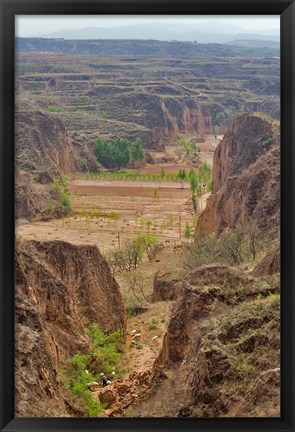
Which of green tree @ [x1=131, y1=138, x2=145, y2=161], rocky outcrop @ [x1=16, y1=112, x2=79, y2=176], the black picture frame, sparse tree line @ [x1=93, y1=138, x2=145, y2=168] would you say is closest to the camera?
the black picture frame

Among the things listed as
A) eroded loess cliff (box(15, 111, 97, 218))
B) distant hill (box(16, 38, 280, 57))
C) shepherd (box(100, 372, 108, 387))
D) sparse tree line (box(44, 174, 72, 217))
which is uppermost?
distant hill (box(16, 38, 280, 57))

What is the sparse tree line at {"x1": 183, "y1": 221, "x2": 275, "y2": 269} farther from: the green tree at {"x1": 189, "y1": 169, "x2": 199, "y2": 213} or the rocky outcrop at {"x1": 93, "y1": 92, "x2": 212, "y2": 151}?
the rocky outcrop at {"x1": 93, "y1": 92, "x2": 212, "y2": 151}

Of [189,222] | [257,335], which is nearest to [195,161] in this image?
[189,222]

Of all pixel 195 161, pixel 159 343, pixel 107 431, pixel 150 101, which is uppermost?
pixel 150 101

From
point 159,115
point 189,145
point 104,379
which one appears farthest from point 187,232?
point 159,115

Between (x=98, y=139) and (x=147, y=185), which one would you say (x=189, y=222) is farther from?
(x=98, y=139)

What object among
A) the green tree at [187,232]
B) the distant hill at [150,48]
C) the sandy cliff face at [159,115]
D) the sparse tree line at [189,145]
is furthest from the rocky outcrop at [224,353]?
the distant hill at [150,48]

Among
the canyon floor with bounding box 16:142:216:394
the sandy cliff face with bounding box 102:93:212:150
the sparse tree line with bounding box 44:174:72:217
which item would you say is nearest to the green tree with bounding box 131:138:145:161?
the canyon floor with bounding box 16:142:216:394
